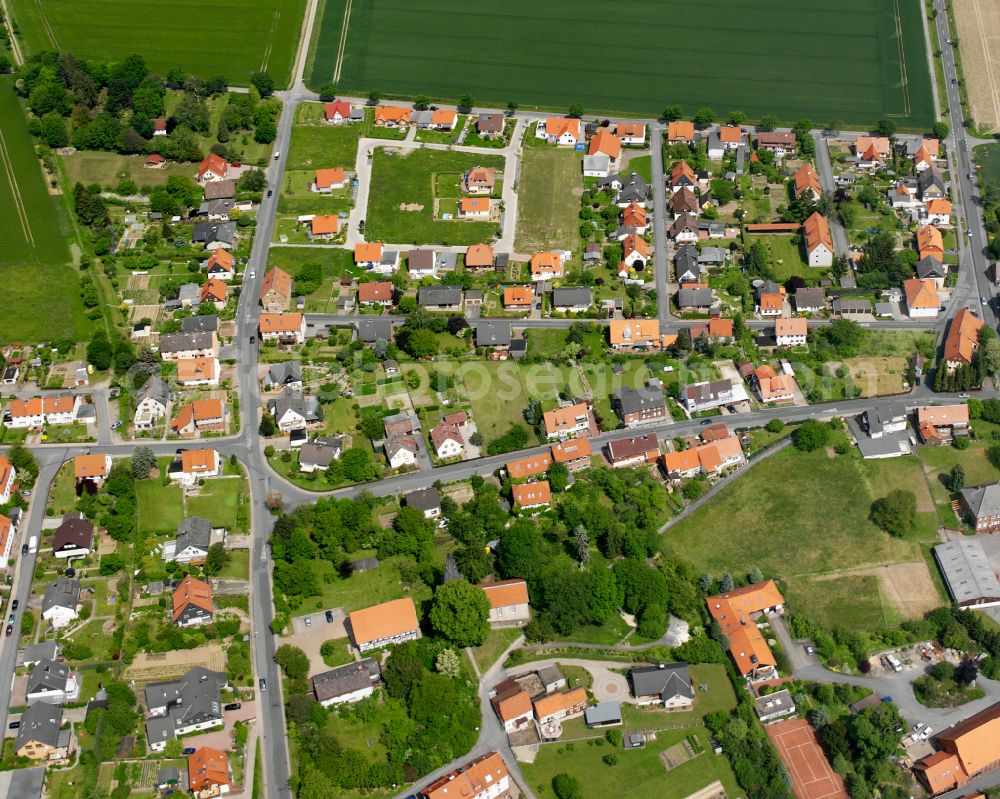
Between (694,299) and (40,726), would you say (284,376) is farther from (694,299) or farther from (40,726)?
(694,299)

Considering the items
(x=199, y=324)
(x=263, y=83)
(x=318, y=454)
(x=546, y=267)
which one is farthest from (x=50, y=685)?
(x=263, y=83)

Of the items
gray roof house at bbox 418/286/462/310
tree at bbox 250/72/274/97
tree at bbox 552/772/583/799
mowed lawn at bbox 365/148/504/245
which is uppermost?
tree at bbox 250/72/274/97

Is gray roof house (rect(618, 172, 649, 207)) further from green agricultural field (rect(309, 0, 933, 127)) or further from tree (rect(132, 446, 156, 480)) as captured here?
tree (rect(132, 446, 156, 480))

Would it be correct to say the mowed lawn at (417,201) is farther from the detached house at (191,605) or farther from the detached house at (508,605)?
the detached house at (191,605)

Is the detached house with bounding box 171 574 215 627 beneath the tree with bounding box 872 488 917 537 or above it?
beneath

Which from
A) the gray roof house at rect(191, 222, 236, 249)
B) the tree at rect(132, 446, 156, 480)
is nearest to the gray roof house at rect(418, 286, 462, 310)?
the gray roof house at rect(191, 222, 236, 249)

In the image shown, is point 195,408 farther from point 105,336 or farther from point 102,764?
point 102,764
